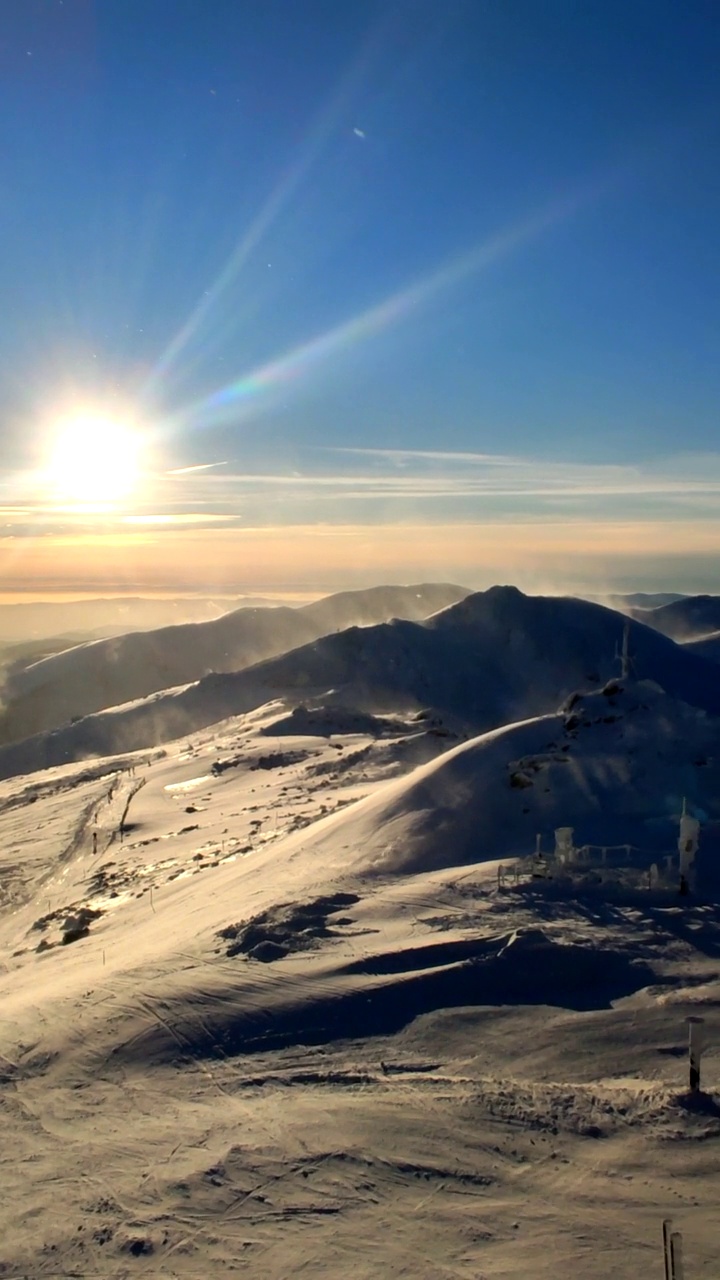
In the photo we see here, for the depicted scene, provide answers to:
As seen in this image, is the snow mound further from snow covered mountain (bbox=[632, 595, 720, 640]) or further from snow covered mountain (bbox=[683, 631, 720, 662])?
snow covered mountain (bbox=[632, 595, 720, 640])

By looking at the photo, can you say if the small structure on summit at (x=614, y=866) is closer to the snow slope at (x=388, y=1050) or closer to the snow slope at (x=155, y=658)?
the snow slope at (x=388, y=1050)

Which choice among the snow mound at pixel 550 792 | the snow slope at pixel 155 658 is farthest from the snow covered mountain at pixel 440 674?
the snow mound at pixel 550 792

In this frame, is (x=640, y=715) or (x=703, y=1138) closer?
(x=703, y=1138)

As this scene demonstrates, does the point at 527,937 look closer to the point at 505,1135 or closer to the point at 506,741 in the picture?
the point at 505,1135

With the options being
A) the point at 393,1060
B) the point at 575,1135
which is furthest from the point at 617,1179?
the point at 393,1060

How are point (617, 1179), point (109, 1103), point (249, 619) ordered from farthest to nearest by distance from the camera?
point (249, 619) → point (109, 1103) → point (617, 1179)

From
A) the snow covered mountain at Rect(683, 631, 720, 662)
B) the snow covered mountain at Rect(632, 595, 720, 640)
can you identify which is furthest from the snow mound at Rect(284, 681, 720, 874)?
the snow covered mountain at Rect(632, 595, 720, 640)

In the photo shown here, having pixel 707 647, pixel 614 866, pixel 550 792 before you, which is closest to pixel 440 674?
pixel 707 647
